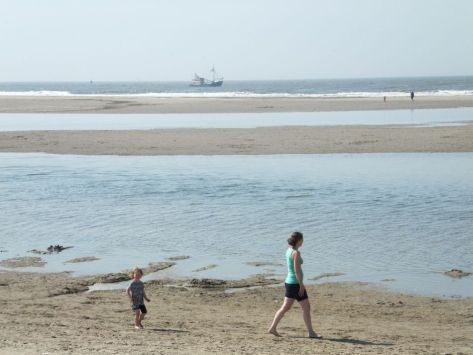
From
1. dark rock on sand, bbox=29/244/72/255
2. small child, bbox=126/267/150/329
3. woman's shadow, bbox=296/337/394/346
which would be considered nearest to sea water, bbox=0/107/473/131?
dark rock on sand, bbox=29/244/72/255

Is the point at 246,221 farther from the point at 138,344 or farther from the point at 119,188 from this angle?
the point at 138,344

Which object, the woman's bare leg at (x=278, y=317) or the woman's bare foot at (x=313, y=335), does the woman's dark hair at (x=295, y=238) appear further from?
the woman's bare foot at (x=313, y=335)

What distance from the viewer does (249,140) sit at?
1521 inches

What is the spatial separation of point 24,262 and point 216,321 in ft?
17.7

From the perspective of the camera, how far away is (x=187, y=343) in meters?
9.86

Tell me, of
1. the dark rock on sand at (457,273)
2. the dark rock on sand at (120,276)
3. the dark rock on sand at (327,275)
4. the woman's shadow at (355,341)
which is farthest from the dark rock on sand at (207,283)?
the dark rock on sand at (457,273)

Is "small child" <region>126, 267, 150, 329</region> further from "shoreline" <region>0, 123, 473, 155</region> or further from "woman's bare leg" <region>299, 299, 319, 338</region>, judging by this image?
"shoreline" <region>0, 123, 473, 155</region>

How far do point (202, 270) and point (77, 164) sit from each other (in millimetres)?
18224

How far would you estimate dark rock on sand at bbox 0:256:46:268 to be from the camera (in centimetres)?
1538

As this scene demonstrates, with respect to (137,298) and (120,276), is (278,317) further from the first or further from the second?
(120,276)

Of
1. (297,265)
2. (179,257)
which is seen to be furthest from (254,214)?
(297,265)

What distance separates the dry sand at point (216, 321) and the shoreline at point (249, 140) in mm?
21224

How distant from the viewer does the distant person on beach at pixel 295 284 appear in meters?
10.4

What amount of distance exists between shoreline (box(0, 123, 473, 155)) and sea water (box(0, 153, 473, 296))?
3098mm
